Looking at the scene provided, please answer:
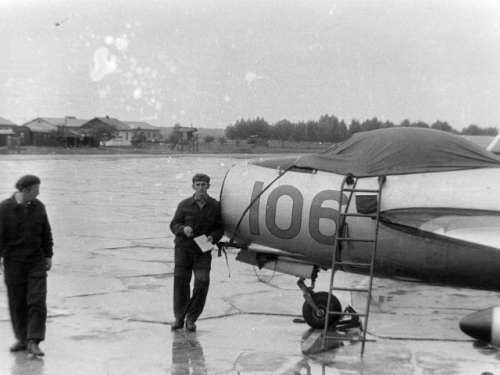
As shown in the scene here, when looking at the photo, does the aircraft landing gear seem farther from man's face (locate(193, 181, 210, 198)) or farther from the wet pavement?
man's face (locate(193, 181, 210, 198))

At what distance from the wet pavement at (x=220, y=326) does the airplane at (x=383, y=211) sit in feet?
2.21

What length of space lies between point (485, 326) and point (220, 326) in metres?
3.30

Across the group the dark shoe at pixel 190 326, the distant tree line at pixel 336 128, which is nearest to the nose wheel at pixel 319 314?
the dark shoe at pixel 190 326

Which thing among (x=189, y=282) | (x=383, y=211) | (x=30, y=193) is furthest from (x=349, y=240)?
(x=30, y=193)

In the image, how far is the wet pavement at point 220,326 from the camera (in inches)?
298

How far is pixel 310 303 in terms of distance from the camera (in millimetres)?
9250

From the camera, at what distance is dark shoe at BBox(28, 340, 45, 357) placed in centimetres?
757

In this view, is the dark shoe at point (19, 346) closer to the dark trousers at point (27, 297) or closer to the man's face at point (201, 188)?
the dark trousers at point (27, 297)

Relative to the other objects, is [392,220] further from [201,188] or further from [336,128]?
[336,128]

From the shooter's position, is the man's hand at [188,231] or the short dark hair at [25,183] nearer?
the short dark hair at [25,183]

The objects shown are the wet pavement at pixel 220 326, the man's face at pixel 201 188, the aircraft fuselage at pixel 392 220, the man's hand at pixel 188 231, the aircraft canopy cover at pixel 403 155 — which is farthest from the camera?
the man's face at pixel 201 188

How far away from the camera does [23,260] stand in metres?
7.76

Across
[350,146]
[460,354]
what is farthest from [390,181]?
Result: [460,354]

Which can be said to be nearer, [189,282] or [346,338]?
[346,338]
